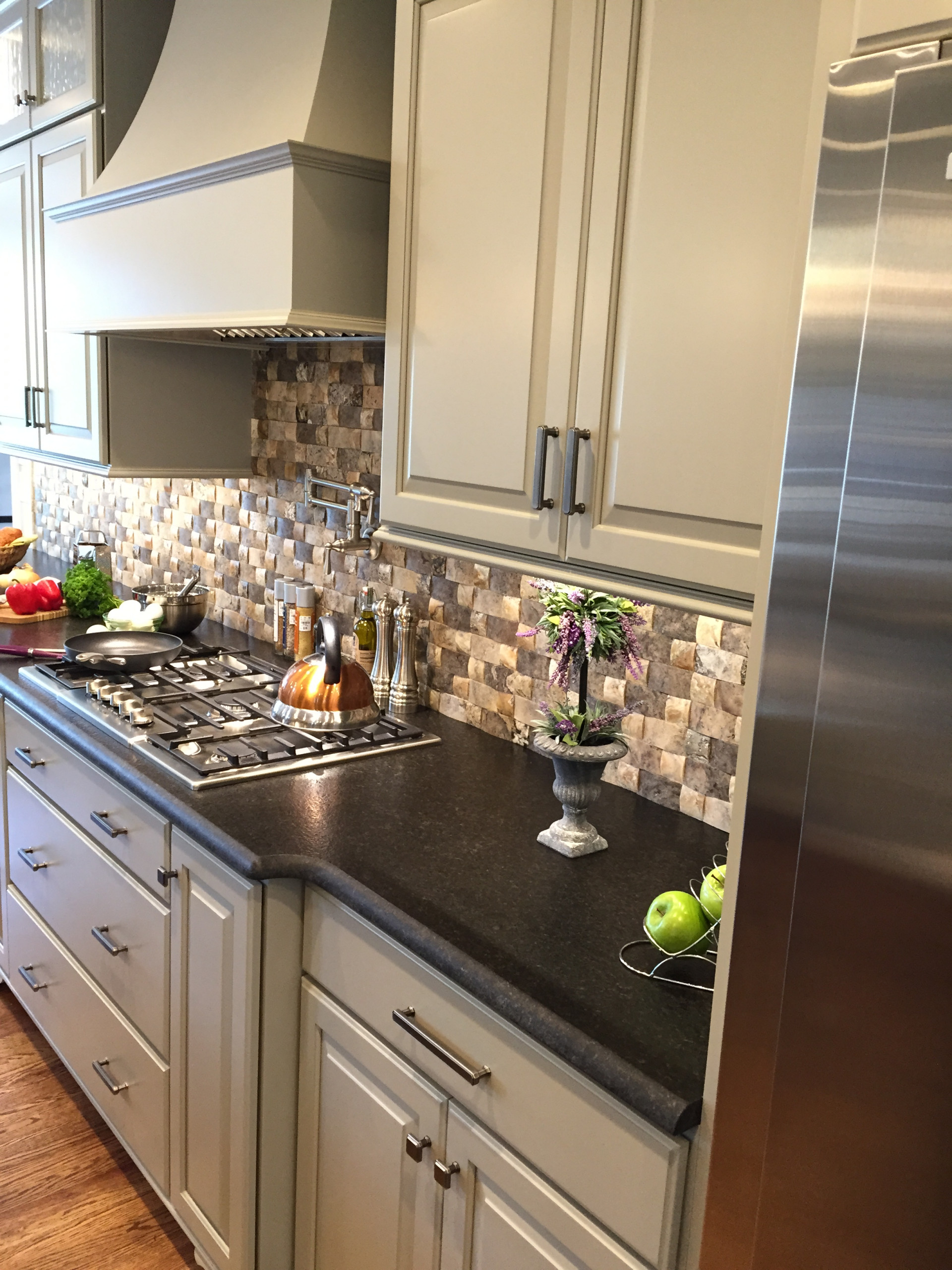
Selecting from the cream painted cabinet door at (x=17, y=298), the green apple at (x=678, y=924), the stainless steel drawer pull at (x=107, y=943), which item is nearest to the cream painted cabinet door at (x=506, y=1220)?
the green apple at (x=678, y=924)

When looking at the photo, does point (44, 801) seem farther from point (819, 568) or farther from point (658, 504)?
point (819, 568)

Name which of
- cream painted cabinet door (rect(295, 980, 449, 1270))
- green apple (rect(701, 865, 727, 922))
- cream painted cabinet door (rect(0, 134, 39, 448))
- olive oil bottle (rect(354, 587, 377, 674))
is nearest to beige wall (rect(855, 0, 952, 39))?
green apple (rect(701, 865, 727, 922))

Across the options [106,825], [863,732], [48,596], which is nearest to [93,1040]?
[106,825]

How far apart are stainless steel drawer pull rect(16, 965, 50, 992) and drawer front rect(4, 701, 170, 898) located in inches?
19.3

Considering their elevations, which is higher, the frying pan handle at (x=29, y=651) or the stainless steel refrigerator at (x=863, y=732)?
the stainless steel refrigerator at (x=863, y=732)

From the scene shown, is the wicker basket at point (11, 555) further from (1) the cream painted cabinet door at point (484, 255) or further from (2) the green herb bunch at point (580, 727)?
(2) the green herb bunch at point (580, 727)

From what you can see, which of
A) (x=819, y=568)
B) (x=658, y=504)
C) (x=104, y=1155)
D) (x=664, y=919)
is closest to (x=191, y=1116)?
(x=104, y=1155)

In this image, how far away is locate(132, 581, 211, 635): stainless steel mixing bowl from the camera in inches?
116

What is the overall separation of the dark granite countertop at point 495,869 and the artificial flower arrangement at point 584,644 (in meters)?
0.21

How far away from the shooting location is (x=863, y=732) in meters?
0.79

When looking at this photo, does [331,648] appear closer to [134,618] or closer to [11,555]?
[134,618]

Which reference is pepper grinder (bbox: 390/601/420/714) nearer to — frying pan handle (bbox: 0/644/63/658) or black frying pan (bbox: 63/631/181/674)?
black frying pan (bbox: 63/631/181/674)

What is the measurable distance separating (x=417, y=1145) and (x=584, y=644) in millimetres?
777

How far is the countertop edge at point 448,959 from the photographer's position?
1.10 metres
